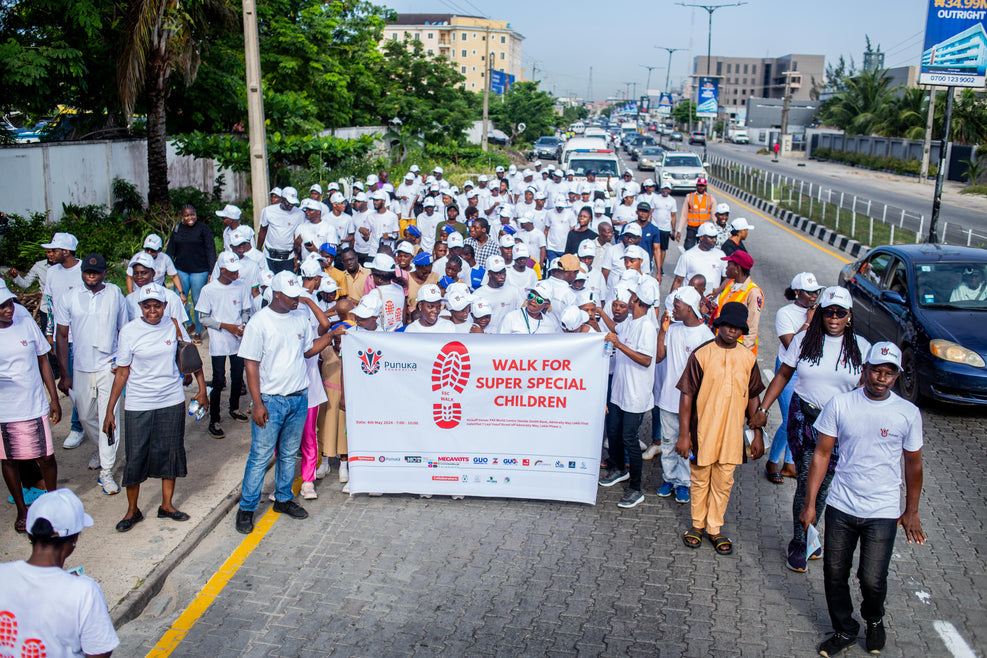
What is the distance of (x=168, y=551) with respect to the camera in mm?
5836

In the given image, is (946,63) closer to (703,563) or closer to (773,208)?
(773,208)

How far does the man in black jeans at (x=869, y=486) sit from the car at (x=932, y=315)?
4.16m

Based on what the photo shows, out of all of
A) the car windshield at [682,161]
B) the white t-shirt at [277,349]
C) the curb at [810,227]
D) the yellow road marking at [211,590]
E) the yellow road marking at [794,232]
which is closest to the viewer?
the yellow road marking at [211,590]

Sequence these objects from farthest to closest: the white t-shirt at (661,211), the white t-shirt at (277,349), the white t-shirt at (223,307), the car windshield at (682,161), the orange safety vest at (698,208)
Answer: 1. the car windshield at (682,161)
2. the white t-shirt at (661,211)
3. the orange safety vest at (698,208)
4. the white t-shirt at (223,307)
5. the white t-shirt at (277,349)

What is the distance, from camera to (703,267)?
368 inches

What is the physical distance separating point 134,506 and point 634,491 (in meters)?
3.82

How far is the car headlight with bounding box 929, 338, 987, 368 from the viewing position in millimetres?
8500

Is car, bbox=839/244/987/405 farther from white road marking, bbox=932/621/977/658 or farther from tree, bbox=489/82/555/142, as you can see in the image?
tree, bbox=489/82/555/142

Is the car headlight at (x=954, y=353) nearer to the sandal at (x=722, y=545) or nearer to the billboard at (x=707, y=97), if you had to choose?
the sandal at (x=722, y=545)

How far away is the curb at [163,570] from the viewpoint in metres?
5.08

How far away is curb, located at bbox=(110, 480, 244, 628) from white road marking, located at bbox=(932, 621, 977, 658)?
4.81 metres

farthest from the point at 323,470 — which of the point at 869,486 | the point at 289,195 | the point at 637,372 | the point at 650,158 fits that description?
the point at 650,158

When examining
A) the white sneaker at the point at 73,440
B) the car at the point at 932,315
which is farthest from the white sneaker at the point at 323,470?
the car at the point at 932,315

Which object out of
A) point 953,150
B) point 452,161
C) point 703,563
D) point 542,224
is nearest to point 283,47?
point 452,161
